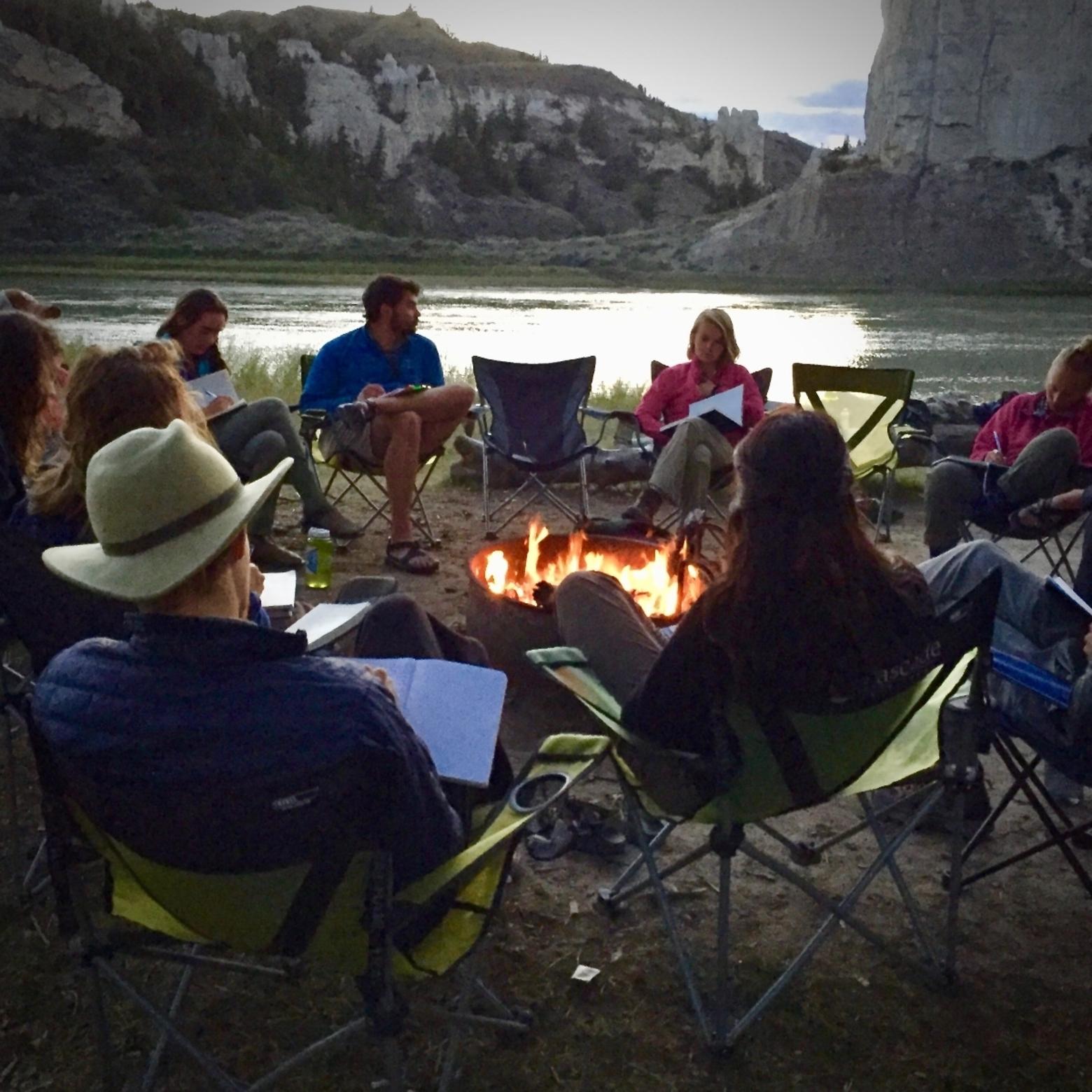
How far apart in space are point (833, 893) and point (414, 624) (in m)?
1.12

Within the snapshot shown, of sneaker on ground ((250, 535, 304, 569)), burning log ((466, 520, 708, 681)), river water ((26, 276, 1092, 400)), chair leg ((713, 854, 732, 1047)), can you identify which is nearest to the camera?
chair leg ((713, 854, 732, 1047))

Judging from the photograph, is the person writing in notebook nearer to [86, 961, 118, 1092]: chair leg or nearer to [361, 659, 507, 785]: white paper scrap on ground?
[361, 659, 507, 785]: white paper scrap on ground

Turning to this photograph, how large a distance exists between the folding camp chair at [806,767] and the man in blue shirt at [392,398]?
272cm

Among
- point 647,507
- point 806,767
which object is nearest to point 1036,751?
point 806,767

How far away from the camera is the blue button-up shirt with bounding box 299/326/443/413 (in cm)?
509

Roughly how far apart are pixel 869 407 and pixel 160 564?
15.7 feet

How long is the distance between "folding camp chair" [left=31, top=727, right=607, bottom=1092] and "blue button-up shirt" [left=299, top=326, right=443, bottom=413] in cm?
371

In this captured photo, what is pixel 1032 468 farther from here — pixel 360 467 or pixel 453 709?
pixel 453 709

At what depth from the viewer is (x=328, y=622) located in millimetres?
2182

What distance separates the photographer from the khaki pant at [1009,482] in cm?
412

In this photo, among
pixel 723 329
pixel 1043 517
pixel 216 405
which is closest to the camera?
pixel 1043 517

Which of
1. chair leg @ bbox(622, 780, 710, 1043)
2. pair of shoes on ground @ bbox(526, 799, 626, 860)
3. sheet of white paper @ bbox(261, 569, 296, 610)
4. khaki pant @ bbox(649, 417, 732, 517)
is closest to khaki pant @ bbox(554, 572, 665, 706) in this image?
chair leg @ bbox(622, 780, 710, 1043)

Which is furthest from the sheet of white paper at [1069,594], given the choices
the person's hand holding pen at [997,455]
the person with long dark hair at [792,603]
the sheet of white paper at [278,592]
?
the person's hand holding pen at [997,455]

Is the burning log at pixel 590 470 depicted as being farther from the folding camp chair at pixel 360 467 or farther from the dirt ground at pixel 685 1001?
the dirt ground at pixel 685 1001
